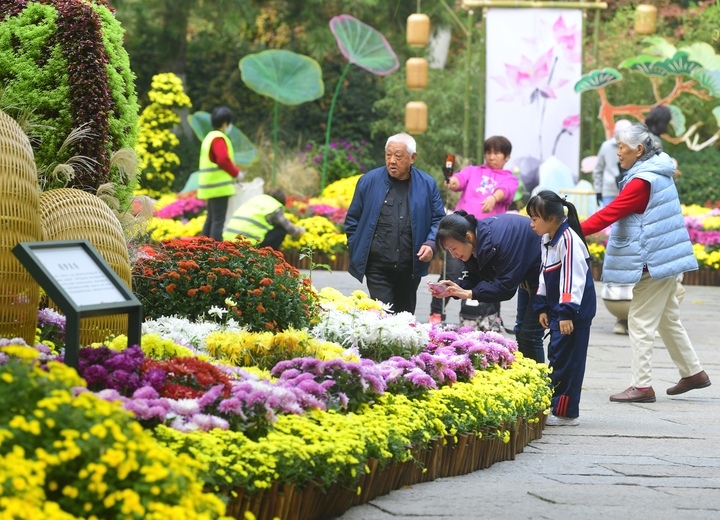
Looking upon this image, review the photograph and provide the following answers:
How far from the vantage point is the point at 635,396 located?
8.04 meters

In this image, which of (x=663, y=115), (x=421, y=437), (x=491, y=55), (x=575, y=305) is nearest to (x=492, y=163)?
(x=663, y=115)

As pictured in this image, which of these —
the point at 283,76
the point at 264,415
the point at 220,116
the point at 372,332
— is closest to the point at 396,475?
the point at 264,415

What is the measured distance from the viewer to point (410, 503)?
5.05m

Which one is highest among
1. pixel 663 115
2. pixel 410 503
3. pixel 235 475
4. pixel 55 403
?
pixel 663 115

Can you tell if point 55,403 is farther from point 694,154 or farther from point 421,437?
point 694,154

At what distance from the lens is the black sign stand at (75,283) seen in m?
4.41

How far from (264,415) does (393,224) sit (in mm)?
4041

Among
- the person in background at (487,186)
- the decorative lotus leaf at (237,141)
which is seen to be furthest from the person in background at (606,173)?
the decorative lotus leaf at (237,141)

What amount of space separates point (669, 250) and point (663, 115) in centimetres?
355

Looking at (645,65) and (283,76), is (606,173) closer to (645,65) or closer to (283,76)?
(645,65)

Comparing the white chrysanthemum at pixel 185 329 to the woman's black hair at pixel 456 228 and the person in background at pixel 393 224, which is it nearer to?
the woman's black hair at pixel 456 228

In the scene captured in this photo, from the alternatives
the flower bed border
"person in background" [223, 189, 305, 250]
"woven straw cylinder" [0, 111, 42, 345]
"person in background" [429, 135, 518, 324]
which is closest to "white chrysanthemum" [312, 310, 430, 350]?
the flower bed border

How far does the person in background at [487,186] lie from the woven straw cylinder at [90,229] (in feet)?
13.6

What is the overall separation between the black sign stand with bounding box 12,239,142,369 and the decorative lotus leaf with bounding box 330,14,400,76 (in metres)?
16.3
